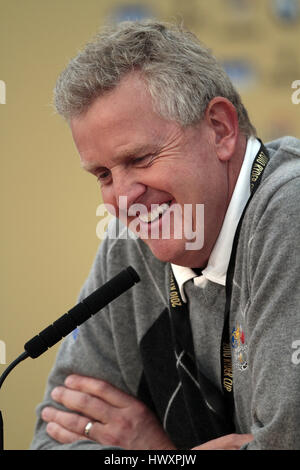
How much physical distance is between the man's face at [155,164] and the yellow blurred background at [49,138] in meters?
1.42

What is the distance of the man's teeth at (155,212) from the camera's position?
4.62ft

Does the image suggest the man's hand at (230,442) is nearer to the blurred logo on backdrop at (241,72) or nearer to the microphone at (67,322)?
the microphone at (67,322)

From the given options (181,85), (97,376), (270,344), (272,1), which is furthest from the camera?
(272,1)

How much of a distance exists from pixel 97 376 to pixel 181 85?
2.46ft

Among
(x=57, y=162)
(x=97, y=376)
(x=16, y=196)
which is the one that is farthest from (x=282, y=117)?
(x=97, y=376)

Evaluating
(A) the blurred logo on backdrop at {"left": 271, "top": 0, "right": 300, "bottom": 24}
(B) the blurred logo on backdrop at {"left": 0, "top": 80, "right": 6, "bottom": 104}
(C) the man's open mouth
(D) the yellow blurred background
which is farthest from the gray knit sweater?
(A) the blurred logo on backdrop at {"left": 271, "top": 0, "right": 300, "bottom": 24}

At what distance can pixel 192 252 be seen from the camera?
1438mm

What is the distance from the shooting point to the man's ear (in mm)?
1420

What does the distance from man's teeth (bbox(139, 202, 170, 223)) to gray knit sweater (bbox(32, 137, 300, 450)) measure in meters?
0.16

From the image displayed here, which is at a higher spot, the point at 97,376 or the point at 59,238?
the point at 59,238

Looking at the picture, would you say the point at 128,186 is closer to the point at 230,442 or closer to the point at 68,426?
the point at 230,442

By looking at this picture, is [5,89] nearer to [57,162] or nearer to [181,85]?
[57,162]

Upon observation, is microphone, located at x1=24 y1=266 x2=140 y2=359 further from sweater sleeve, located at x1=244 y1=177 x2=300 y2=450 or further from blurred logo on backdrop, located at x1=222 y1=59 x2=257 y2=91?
blurred logo on backdrop, located at x1=222 y1=59 x2=257 y2=91

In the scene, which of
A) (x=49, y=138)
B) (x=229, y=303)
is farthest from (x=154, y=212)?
(x=49, y=138)
